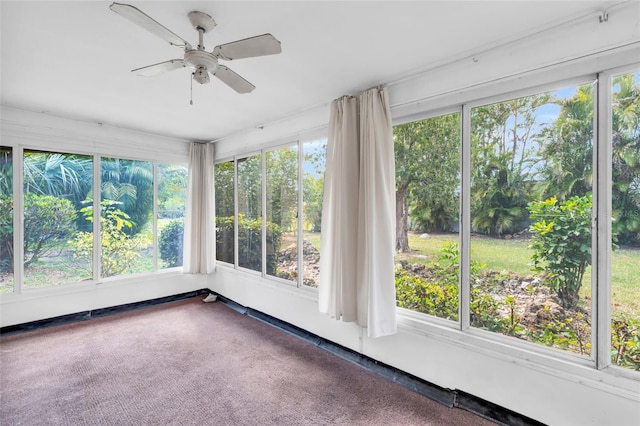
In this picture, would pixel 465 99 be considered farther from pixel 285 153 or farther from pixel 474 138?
pixel 285 153

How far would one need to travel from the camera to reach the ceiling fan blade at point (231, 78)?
1.74 m

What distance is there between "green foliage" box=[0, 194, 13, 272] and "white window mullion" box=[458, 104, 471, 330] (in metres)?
4.55

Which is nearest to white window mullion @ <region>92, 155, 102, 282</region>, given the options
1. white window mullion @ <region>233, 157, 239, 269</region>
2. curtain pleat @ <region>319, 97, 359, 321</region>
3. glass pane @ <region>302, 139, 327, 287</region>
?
white window mullion @ <region>233, 157, 239, 269</region>

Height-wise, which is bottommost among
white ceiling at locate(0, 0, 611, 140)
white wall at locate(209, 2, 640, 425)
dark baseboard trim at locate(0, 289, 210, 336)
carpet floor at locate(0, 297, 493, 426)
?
carpet floor at locate(0, 297, 493, 426)

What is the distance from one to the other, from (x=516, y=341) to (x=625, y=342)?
0.52 meters

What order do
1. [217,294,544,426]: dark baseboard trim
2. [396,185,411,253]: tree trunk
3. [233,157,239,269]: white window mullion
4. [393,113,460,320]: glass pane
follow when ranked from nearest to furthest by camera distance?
[217,294,544,426]: dark baseboard trim, [393,113,460,320]: glass pane, [396,185,411,253]: tree trunk, [233,157,239,269]: white window mullion

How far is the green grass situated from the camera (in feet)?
5.24

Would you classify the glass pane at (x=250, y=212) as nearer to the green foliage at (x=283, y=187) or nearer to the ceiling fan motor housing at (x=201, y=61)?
the green foliage at (x=283, y=187)

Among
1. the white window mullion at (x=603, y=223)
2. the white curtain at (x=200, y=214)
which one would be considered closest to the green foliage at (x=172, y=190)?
the white curtain at (x=200, y=214)

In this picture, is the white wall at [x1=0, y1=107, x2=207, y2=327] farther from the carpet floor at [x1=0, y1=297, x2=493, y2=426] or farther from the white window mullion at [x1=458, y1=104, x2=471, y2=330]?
the white window mullion at [x1=458, y1=104, x2=471, y2=330]

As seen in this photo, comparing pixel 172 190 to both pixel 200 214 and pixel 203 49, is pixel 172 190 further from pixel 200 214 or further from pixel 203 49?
pixel 203 49

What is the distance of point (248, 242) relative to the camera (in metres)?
4.11

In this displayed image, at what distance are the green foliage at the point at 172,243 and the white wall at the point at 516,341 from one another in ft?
9.84

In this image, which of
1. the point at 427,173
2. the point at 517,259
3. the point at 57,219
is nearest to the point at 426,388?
the point at 517,259
